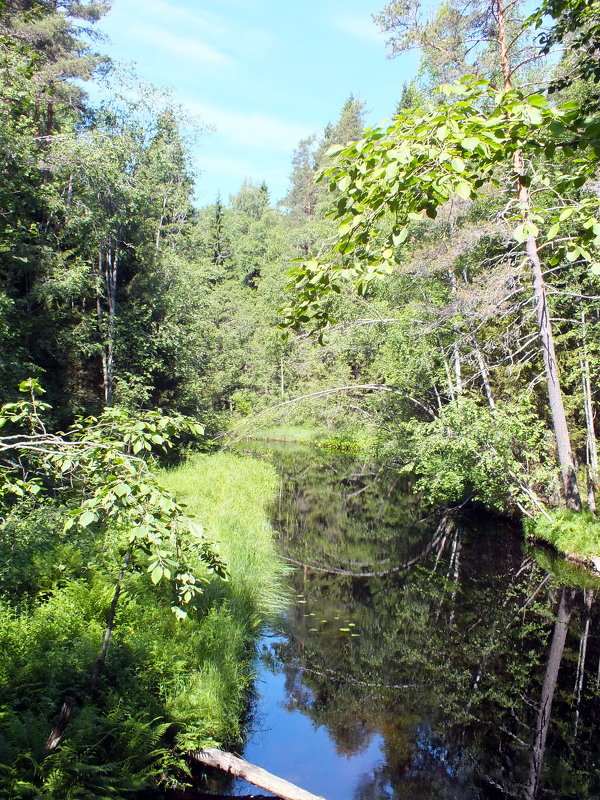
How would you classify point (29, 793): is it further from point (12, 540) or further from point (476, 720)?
point (476, 720)

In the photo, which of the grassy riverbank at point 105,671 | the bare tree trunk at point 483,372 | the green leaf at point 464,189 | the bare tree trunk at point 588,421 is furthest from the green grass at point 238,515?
the bare tree trunk at point 588,421

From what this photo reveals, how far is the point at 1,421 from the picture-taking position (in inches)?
125

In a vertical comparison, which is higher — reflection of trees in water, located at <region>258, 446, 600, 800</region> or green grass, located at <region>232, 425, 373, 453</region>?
green grass, located at <region>232, 425, 373, 453</region>

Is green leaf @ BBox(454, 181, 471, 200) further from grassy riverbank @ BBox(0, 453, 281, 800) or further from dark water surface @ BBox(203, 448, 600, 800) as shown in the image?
dark water surface @ BBox(203, 448, 600, 800)

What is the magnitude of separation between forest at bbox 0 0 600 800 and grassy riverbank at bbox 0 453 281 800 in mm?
28

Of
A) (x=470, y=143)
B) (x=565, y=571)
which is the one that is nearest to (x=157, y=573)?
(x=470, y=143)

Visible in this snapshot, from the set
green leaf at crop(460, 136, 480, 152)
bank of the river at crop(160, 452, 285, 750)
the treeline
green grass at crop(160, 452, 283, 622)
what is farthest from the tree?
the treeline

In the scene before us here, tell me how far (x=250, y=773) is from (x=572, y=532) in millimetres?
9703

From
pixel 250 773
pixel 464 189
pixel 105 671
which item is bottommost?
pixel 250 773

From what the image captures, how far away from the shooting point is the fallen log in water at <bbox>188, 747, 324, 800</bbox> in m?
4.67

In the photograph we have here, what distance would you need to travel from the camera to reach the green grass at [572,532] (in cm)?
1151

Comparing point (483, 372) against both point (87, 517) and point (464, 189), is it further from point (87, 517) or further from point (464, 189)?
point (87, 517)

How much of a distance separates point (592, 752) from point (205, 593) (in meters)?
5.37

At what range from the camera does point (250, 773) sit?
4.84m
